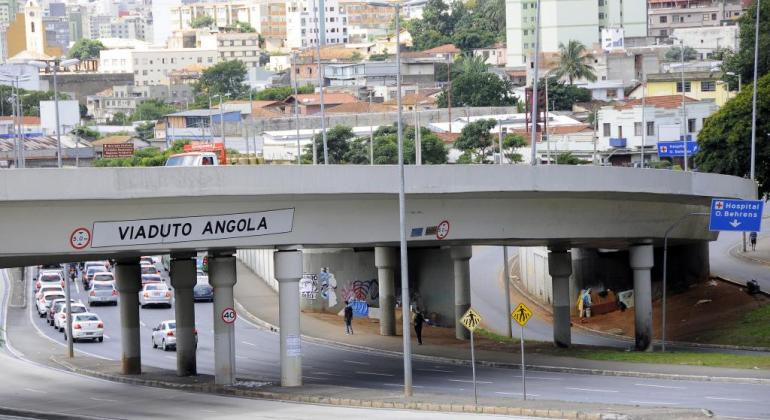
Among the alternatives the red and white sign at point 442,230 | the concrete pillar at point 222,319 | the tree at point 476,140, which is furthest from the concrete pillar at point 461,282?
the tree at point 476,140

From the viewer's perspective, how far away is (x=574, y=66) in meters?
182

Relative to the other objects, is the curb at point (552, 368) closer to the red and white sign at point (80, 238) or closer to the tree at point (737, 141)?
the red and white sign at point (80, 238)

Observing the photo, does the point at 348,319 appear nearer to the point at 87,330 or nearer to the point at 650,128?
the point at 87,330

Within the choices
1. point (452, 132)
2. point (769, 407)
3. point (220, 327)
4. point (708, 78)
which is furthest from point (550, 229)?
point (708, 78)

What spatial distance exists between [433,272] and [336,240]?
87.8 feet

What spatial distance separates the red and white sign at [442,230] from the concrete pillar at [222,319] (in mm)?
6011

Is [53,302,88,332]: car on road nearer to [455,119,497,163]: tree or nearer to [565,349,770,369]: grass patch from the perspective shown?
[565,349,770,369]: grass patch

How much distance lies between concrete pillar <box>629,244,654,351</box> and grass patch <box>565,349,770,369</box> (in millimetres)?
1459

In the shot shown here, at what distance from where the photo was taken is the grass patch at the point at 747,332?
55.9 m

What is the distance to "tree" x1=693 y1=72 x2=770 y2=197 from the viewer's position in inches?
3081

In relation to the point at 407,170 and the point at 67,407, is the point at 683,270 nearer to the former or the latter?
the point at 407,170

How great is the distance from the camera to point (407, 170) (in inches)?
1678

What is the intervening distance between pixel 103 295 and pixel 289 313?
41.6 meters

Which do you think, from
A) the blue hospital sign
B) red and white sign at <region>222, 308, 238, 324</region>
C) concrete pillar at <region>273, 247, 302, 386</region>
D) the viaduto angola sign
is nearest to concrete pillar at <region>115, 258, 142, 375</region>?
red and white sign at <region>222, 308, 238, 324</region>
